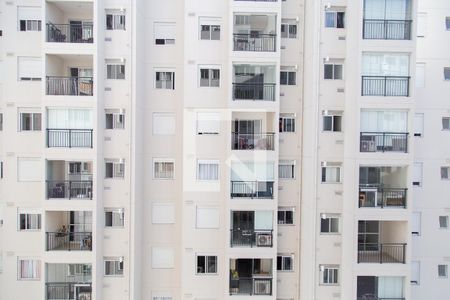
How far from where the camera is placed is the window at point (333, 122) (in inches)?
344

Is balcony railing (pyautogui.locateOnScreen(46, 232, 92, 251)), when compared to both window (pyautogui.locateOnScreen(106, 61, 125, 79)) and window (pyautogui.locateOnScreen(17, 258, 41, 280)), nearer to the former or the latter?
window (pyautogui.locateOnScreen(17, 258, 41, 280))

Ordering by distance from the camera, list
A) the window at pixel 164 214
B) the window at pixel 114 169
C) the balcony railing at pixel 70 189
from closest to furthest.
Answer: the balcony railing at pixel 70 189
the window at pixel 114 169
the window at pixel 164 214

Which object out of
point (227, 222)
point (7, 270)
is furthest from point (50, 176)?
point (227, 222)

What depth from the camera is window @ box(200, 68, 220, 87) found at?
8898 mm

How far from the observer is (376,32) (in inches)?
326

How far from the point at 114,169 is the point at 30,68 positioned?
3.32 metres

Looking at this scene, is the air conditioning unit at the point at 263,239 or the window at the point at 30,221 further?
the window at the point at 30,221

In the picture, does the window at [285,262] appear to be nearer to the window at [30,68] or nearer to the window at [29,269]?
the window at [29,269]

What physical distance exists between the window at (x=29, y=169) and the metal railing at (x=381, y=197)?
7.97 meters

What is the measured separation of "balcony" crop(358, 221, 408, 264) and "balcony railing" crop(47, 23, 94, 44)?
831 centimetres

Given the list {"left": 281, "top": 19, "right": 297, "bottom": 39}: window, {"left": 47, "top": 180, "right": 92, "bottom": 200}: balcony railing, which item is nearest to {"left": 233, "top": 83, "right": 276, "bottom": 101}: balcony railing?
{"left": 281, "top": 19, "right": 297, "bottom": 39}: window

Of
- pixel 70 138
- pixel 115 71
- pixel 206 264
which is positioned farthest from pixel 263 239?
pixel 115 71

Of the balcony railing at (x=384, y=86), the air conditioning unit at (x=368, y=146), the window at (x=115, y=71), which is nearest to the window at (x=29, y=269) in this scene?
the window at (x=115, y=71)

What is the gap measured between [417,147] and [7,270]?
10.8 m
